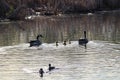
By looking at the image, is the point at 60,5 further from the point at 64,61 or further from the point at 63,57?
the point at 64,61

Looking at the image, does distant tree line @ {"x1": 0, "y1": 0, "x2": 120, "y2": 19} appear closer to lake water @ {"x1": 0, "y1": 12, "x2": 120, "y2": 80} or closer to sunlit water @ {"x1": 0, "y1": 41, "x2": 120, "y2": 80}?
lake water @ {"x1": 0, "y1": 12, "x2": 120, "y2": 80}

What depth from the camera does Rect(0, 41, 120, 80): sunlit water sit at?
31.6m

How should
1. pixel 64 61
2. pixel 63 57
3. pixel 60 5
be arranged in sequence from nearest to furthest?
pixel 64 61 < pixel 63 57 < pixel 60 5

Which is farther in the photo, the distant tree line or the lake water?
the distant tree line

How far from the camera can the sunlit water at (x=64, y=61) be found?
31.6 meters

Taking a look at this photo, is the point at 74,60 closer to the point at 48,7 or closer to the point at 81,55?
the point at 81,55

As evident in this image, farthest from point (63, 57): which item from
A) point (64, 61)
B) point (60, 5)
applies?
point (60, 5)

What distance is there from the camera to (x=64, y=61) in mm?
37844

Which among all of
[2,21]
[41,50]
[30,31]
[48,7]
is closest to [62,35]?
[30,31]

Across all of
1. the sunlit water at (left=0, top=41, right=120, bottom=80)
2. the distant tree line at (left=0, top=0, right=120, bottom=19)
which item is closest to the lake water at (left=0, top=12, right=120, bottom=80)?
the sunlit water at (left=0, top=41, right=120, bottom=80)

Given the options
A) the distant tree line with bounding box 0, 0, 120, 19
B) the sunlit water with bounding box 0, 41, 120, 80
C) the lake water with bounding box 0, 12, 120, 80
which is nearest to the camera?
the sunlit water with bounding box 0, 41, 120, 80

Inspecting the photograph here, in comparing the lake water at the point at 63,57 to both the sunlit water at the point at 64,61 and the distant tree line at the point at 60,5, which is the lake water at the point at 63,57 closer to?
the sunlit water at the point at 64,61

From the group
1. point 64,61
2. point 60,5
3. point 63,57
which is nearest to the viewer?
point 64,61

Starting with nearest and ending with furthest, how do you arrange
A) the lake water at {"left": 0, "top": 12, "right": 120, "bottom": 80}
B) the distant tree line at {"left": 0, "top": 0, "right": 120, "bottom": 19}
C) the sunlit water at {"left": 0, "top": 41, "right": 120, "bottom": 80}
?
the sunlit water at {"left": 0, "top": 41, "right": 120, "bottom": 80} < the lake water at {"left": 0, "top": 12, "right": 120, "bottom": 80} < the distant tree line at {"left": 0, "top": 0, "right": 120, "bottom": 19}
